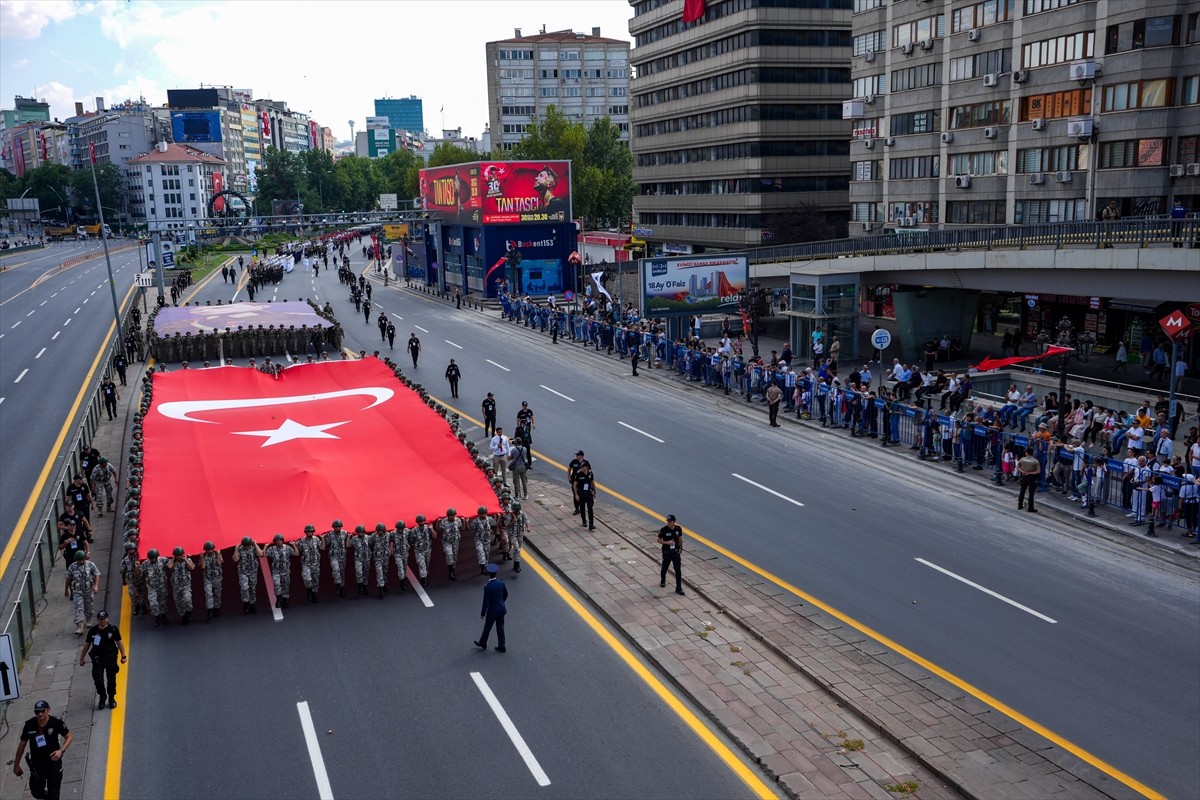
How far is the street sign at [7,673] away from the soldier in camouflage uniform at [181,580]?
4958 millimetres

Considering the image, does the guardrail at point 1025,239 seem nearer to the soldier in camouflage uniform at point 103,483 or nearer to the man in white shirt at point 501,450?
the man in white shirt at point 501,450

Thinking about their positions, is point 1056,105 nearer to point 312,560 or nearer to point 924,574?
point 924,574

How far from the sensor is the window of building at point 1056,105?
4225 centimetres

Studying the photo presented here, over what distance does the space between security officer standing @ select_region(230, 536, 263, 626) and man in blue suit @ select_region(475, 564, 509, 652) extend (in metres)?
4.41

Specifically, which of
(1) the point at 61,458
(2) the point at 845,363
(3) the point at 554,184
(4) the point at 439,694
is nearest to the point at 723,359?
(2) the point at 845,363

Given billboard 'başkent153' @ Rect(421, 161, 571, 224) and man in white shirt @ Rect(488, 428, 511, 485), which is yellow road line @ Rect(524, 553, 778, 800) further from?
billboard 'başkent153' @ Rect(421, 161, 571, 224)

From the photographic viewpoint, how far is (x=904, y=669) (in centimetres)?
1486

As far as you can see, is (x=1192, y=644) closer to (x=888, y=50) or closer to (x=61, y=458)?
(x=61, y=458)

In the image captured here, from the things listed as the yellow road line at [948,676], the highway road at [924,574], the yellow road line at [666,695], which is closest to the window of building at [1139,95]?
the highway road at [924,574]

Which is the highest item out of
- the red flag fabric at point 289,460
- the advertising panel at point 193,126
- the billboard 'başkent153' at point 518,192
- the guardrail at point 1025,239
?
the advertising panel at point 193,126

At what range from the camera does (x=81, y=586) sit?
645 inches

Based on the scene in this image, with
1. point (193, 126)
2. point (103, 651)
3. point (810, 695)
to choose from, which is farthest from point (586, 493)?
point (193, 126)

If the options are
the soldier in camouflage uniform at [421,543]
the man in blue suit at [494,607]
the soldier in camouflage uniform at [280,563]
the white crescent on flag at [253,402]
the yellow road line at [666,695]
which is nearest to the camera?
the yellow road line at [666,695]

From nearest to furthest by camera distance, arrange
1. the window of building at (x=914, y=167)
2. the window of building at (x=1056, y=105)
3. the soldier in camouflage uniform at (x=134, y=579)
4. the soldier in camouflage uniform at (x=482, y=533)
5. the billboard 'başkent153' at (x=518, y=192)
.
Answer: the soldier in camouflage uniform at (x=134, y=579) < the soldier in camouflage uniform at (x=482, y=533) < the window of building at (x=1056, y=105) < the window of building at (x=914, y=167) < the billboard 'başkent153' at (x=518, y=192)
